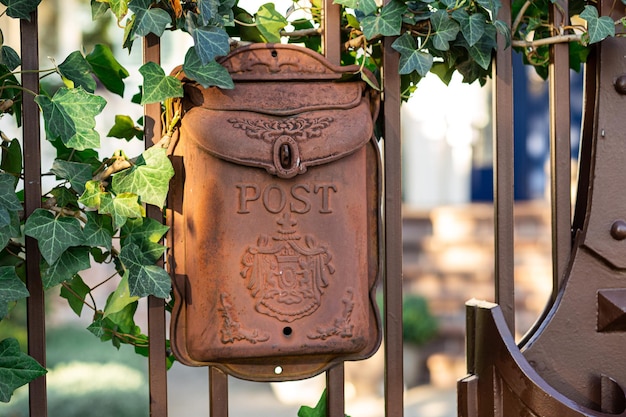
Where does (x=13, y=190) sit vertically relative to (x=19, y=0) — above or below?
below

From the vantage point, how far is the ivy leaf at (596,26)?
56.6 inches

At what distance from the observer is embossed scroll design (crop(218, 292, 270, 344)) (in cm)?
135

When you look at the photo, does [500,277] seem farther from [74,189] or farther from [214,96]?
[74,189]

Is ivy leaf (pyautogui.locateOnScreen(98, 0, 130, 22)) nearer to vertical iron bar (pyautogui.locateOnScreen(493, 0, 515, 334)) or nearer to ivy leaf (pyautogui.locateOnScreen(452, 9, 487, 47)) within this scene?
ivy leaf (pyautogui.locateOnScreen(452, 9, 487, 47))

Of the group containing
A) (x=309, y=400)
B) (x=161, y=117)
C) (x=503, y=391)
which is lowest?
(x=309, y=400)

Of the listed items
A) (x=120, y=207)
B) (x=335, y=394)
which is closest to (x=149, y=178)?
(x=120, y=207)

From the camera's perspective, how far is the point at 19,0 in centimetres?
131

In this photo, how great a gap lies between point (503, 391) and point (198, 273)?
586 millimetres

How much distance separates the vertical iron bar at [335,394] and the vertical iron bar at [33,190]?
0.49 metres

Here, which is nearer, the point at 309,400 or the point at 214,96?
the point at 214,96

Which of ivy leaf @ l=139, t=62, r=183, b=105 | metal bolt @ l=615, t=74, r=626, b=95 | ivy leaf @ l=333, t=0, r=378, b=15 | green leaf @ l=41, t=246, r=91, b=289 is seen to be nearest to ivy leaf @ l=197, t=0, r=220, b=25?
ivy leaf @ l=139, t=62, r=183, b=105

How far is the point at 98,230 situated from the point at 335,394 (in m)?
0.51

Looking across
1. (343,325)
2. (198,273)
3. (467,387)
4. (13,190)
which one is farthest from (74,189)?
(467,387)

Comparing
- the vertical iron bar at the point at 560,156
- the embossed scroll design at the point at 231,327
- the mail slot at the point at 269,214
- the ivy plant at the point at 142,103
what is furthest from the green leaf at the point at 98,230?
the vertical iron bar at the point at 560,156
